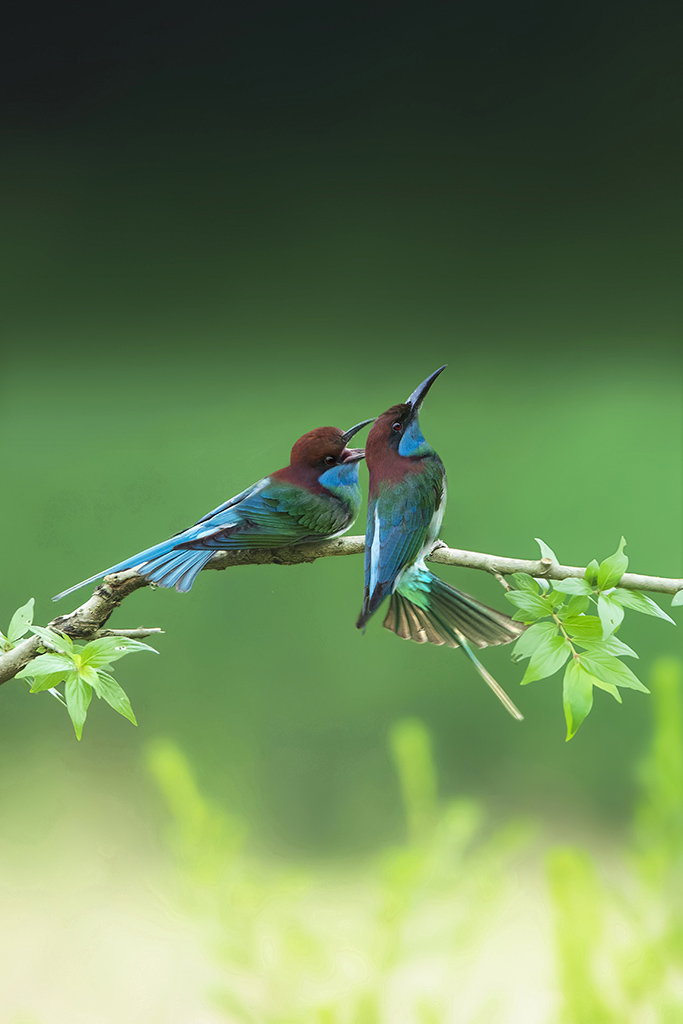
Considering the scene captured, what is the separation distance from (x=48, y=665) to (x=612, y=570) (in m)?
0.46

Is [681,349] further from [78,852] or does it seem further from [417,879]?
[78,852]

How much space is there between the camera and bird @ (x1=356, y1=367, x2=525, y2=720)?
0.71m

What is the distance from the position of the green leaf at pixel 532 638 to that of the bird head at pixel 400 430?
213 mm

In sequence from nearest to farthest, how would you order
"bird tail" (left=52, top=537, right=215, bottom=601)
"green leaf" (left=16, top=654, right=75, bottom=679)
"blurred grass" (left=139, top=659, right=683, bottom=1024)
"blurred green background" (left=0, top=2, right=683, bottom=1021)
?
"green leaf" (left=16, top=654, right=75, bottom=679), "bird tail" (left=52, top=537, right=215, bottom=601), "blurred grass" (left=139, top=659, right=683, bottom=1024), "blurred green background" (left=0, top=2, right=683, bottom=1021)

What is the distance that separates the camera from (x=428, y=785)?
113 centimetres

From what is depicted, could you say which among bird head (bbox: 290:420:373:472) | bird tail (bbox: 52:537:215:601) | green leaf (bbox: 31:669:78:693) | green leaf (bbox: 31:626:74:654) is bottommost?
green leaf (bbox: 31:669:78:693)

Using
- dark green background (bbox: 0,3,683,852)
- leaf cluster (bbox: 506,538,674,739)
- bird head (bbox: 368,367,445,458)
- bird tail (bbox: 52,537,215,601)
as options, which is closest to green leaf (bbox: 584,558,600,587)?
leaf cluster (bbox: 506,538,674,739)

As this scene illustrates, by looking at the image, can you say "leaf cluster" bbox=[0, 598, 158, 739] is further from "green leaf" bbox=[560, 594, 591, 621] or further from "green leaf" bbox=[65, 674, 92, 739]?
"green leaf" bbox=[560, 594, 591, 621]

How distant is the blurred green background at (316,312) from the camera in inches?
43.3

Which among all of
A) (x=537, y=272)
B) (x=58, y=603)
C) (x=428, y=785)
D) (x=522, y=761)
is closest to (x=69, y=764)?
(x=58, y=603)

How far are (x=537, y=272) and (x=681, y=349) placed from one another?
0.24m

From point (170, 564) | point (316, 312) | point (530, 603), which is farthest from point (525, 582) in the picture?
point (316, 312)

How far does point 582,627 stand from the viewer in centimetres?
63

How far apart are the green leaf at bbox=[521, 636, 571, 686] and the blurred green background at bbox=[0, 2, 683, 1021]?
18.3 inches
